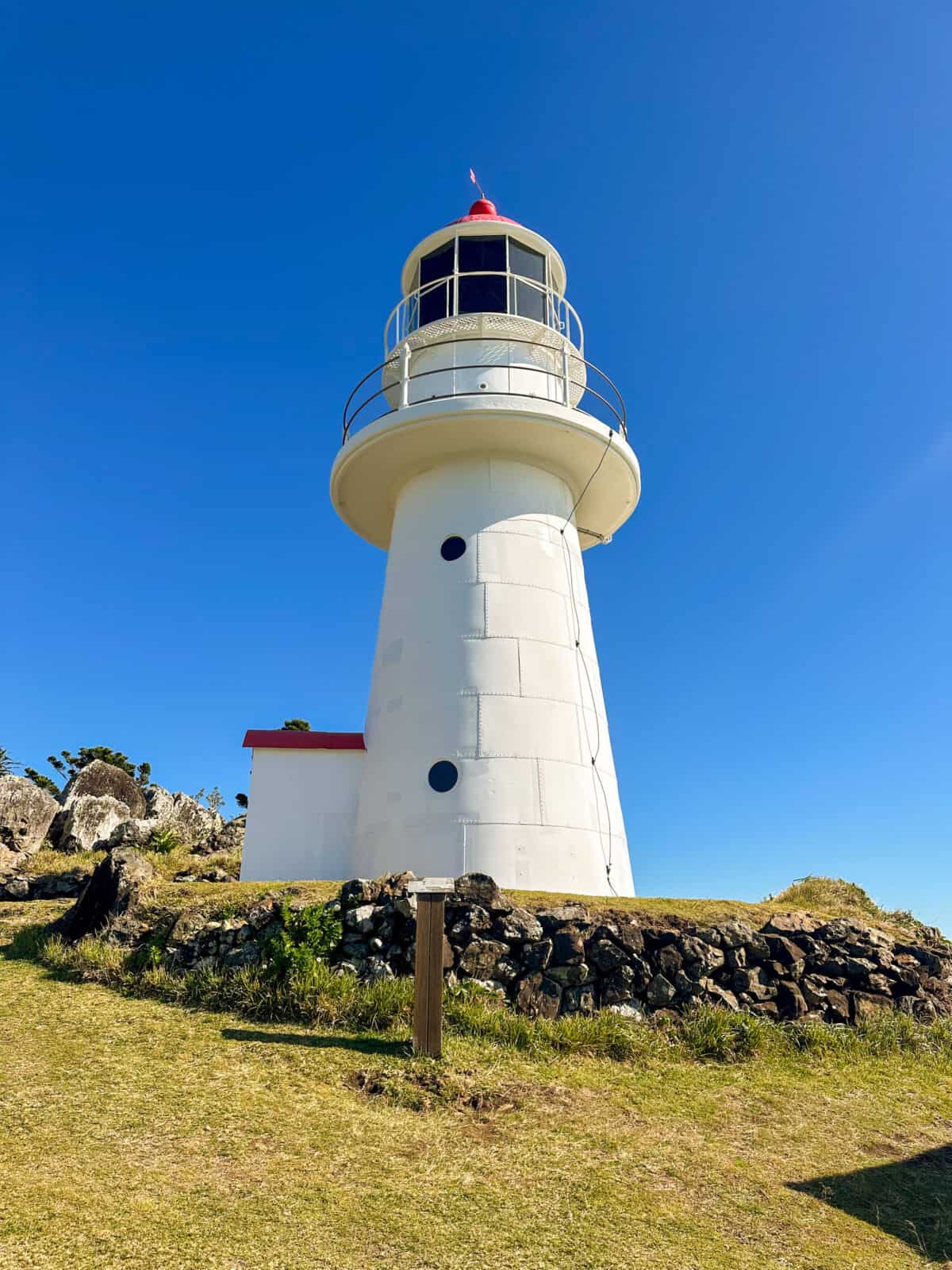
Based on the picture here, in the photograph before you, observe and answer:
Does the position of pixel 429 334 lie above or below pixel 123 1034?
above

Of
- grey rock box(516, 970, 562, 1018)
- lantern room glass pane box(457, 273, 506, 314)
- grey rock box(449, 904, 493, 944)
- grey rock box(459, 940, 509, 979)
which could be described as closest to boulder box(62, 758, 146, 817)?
lantern room glass pane box(457, 273, 506, 314)

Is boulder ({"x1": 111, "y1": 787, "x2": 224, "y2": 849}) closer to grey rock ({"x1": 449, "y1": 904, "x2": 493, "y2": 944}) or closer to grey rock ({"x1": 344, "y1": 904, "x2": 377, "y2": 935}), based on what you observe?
grey rock ({"x1": 344, "y1": 904, "x2": 377, "y2": 935})

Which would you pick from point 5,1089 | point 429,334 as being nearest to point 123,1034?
point 5,1089

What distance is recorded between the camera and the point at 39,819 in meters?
19.3

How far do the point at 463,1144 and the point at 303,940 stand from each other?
3433mm

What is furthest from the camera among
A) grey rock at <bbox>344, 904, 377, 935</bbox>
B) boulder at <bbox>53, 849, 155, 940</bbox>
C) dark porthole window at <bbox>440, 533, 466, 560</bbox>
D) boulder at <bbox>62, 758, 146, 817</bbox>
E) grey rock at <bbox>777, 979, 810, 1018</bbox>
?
boulder at <bbox>62, 758, 146, 817</bbox>

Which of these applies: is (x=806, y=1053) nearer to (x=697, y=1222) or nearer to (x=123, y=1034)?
Answer: (x=697, y=1222)

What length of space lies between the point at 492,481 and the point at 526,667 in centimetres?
304

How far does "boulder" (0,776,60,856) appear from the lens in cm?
1839

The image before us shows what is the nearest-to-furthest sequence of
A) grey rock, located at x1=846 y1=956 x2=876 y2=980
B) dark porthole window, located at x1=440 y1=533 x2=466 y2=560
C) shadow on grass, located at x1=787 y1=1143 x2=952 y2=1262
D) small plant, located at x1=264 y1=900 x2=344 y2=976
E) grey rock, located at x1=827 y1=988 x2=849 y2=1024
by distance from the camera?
shadow on grass, located at x1=787 y1=1143 x2=952 y2=1262 < small plant, located at x1=264 y1=900 x2=344 y2=976 < grey rock, located at x1=827 y1=988 x2=849 y2=1024 < grey rock, located at x1=846 y1=956 x2=876 y2=980 < dark porthole window, located at x1=440 y1=533 x2=466 y2=560

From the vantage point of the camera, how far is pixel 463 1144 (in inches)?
240

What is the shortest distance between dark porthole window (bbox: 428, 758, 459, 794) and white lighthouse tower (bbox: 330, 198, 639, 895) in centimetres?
2

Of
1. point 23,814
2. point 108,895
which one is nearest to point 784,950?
point 108,895

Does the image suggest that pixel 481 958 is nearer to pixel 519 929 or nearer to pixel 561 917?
pixel 519 929
